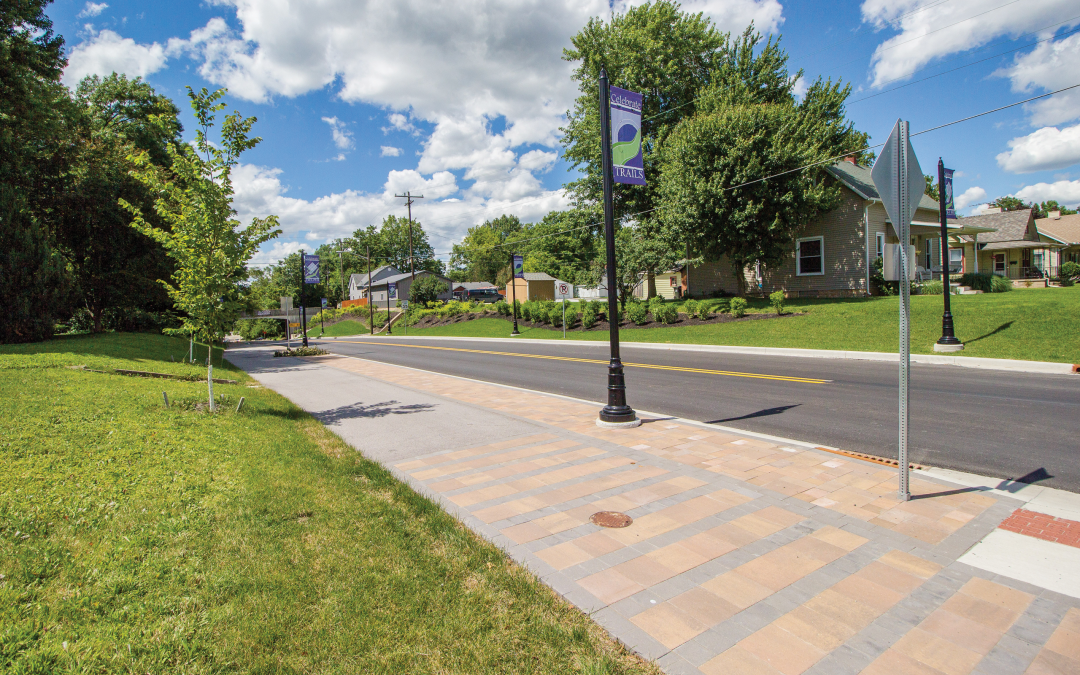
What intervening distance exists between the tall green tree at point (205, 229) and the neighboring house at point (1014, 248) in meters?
40.6

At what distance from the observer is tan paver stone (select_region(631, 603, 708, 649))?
9.40 ft

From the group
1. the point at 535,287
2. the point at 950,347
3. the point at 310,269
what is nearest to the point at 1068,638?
the point at 950,347

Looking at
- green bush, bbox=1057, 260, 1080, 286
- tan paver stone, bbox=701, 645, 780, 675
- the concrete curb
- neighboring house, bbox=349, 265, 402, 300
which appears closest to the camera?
tan paver stone, bbox=701, 645, 780, 675

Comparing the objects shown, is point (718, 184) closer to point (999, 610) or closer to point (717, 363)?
point (717, 363)

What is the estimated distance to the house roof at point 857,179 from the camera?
970 inches

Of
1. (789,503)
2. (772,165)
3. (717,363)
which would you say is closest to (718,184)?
(772,165)

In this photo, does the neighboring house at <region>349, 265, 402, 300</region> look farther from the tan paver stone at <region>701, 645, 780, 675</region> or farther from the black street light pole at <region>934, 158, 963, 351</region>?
the tan paver stone at <region>701, 645, 780, 675</region>

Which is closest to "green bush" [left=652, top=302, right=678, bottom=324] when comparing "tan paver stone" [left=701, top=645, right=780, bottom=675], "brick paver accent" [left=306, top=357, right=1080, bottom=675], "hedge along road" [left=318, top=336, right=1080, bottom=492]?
"hedge along road" [left=318, top=336, right=1080, bottom=492]

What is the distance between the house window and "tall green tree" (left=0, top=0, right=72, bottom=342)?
102 feet

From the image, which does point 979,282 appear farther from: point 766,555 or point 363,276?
point 363,276

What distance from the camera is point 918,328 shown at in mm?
17234

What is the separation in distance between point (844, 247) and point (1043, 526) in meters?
24.8

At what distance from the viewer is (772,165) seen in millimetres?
23219

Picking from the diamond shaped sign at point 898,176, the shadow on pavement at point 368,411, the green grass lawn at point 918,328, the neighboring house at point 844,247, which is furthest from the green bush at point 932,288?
the shadow on pavement at point 368,411
